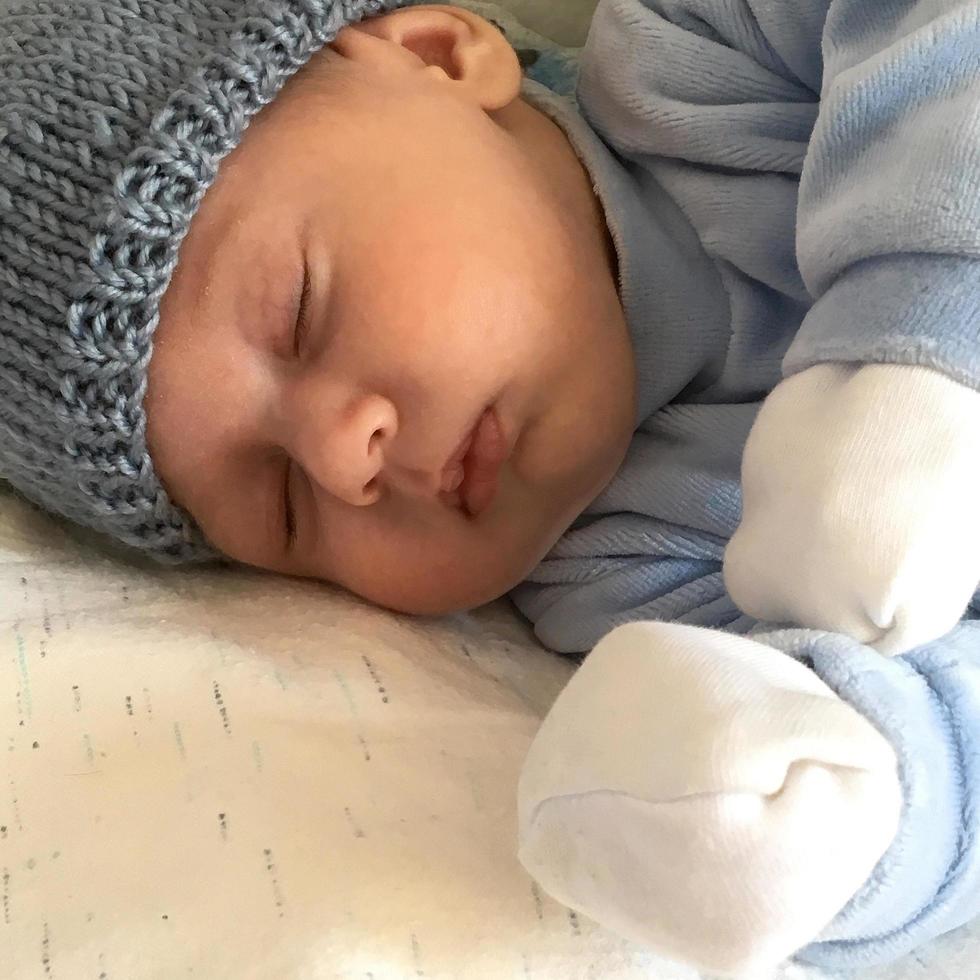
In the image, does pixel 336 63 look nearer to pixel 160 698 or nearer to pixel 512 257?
pixel 512 257

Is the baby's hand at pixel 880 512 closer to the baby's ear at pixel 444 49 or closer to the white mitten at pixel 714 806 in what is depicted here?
the white mitten at pixel 714 806

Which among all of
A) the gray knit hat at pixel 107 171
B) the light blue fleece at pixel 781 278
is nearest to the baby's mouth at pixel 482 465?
the light blue fleece at pixel 781 278

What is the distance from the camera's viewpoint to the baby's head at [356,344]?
30.6 inches

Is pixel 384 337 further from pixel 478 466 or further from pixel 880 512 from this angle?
pixel 880 512

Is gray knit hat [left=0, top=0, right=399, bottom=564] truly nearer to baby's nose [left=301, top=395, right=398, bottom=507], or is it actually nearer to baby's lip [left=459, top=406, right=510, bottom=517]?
baby's nose [left=301, top=395, right=398, bottom=507]

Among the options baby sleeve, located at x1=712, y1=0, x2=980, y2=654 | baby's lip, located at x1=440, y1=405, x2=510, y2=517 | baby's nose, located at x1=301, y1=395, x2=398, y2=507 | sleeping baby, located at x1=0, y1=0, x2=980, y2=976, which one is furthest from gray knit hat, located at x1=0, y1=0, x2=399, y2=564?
baby sleeve, located at x1=712, y1=0, x2=980, y2=654

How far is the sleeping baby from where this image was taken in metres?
0.46

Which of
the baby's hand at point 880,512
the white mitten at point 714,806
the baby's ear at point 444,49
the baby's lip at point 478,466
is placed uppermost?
the baby's ear at point 444,49

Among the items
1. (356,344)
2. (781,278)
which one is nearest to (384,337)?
(356,344)

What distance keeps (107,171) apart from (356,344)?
21 centimetres

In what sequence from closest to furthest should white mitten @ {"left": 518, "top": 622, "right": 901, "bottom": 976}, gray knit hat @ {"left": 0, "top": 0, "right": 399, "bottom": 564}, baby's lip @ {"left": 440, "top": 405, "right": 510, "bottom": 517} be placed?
white mitten @ {"left": 518, "top": 622, "right": 901, "bottom": 976}, gray knit hat @ {"left": 0, "top": 0, "right": 399, "bottom": 564}, baby's lip @ {"left": 440, "top": 405, "right": 510, "bottom": 517}

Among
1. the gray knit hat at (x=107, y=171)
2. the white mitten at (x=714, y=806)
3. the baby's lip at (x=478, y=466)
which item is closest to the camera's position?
the white mitten at (x=714, y=806)

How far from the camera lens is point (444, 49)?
38.8 inches

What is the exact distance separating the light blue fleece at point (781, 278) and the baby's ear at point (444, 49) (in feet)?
0.25
